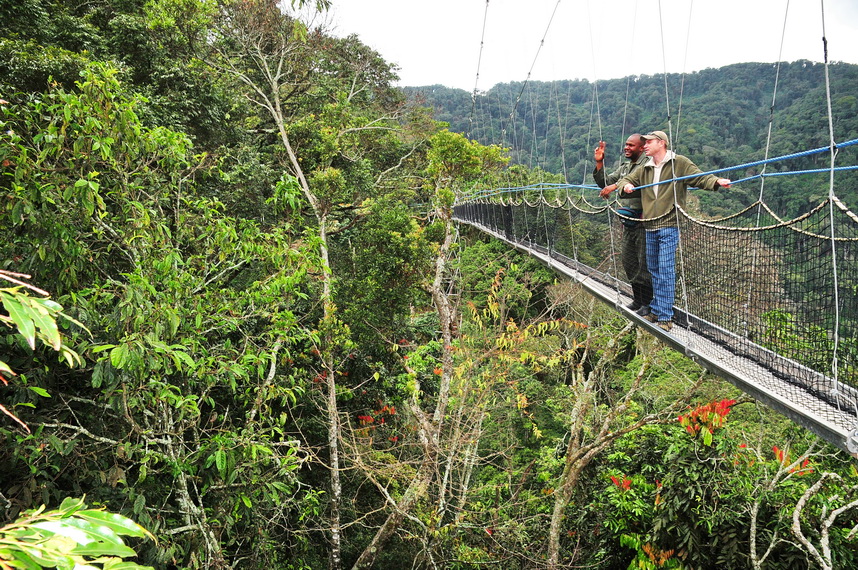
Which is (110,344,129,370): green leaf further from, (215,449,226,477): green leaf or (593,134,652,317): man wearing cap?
(593,134,652,317): man wearing cap

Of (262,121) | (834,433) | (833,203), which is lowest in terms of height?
(834,433)

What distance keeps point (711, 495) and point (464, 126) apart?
21.1 m

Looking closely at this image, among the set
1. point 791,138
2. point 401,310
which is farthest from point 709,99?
point 401,310

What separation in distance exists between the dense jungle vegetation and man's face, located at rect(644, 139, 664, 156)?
1581mm

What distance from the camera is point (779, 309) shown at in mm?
1923

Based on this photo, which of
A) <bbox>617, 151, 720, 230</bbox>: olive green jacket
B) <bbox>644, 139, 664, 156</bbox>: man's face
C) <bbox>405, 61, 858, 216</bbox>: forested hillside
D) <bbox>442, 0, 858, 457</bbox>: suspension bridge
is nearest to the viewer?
<bbox>442, 0, 858, 457</bbox>: suspension bridge

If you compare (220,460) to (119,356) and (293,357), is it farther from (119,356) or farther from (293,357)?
(293,357)

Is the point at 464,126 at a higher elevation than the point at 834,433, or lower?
higher

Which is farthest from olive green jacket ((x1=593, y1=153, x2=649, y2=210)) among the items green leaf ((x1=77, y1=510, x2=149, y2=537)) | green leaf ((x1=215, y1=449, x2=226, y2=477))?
green leaf ((x1=77, y1=510, x2=149, y2=537))

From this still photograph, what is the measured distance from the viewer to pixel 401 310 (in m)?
5.46

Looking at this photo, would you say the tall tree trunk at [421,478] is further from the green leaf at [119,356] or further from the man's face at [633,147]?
the green leaf at [119,356]

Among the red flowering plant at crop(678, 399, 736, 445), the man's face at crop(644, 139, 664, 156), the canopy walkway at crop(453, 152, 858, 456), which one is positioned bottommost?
the red flowering plant at crop(678, 399, 736, 445)

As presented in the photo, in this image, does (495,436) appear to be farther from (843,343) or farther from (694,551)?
(843,343)

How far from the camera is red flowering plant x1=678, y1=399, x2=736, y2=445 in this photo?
333 centimetres
